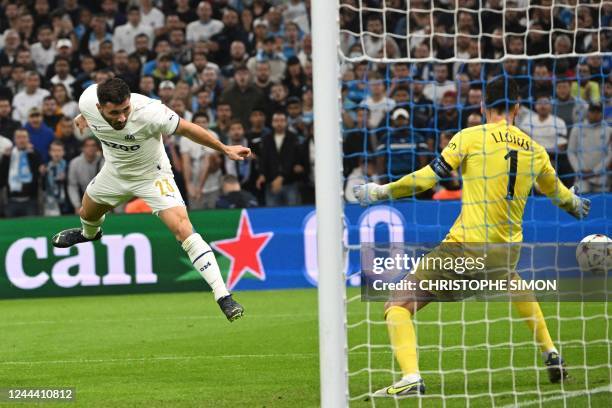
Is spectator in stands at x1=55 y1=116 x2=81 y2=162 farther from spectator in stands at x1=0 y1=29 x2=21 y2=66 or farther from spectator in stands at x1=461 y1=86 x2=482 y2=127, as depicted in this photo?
spectator in stands at x1=461 y1=86 x2=482 y2=127

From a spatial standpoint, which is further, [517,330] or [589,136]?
[589,136]

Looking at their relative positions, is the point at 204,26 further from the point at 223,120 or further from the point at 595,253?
the point at 595,253

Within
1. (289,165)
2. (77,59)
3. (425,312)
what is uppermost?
(77,59)

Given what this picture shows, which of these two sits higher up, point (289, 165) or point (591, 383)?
point (289, 165)

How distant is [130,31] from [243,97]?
11.0ft

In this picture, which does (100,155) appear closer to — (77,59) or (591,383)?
(77,59)

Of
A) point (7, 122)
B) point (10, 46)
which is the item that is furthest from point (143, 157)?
point (10, 46)

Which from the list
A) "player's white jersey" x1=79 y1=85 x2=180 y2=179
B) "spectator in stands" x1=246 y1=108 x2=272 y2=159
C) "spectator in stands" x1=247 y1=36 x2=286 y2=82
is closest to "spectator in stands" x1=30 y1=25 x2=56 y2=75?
"spectator in stands" x1=247 y1=36 x2=286 y2=82

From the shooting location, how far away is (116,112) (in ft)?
28.3

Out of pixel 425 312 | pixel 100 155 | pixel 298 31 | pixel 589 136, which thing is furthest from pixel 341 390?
pixel 298 31

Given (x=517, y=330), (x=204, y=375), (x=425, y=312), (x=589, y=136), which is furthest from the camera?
(x=589, y=136)

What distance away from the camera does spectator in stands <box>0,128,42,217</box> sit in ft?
54.0

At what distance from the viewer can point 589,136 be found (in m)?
13.5

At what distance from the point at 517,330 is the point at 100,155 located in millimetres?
8001
